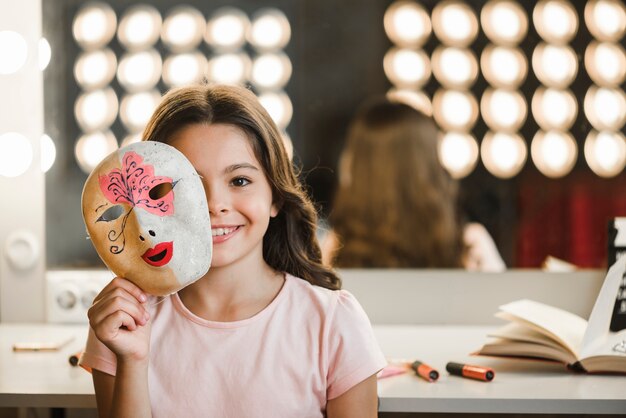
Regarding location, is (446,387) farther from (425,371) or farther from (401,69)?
(401,69)

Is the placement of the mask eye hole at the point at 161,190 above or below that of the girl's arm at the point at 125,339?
above

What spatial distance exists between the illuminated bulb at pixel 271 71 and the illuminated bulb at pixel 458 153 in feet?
1.20

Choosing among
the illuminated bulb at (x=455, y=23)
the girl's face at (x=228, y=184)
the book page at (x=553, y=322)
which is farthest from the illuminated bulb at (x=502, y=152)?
the girl's face at (x=228, y=184)

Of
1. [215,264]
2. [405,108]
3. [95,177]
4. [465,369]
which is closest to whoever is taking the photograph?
[95,177]

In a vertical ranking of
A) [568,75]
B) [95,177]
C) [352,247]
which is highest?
[568,75]

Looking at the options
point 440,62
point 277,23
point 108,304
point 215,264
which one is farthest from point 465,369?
point 277,23

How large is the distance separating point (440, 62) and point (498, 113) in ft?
0.55

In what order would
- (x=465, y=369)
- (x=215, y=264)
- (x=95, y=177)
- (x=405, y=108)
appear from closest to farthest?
(x=95, y=177) < (x=215, y=264) < (x=465, y=369) < (x=405, y=108)

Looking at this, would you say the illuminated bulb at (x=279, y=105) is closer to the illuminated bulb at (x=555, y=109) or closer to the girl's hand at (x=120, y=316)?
the illuminated bulb at (x=555, y=109)

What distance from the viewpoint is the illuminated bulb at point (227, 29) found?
5.84 feet

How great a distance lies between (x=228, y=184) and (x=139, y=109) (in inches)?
27.0

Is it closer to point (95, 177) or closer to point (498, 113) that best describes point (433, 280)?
point (498, 113)

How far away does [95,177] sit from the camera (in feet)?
3.52

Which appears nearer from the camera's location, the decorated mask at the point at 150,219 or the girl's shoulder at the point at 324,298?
the decorated mask at the point at 150,219
